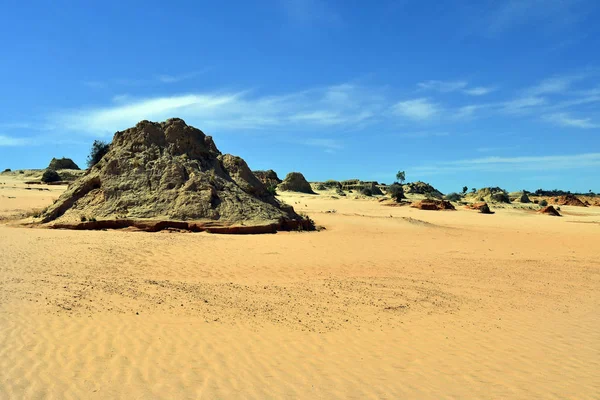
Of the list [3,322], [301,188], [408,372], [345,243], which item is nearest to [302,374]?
[408,372]

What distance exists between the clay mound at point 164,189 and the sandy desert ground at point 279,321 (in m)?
2.00

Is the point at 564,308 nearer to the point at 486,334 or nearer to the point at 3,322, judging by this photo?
the point at 486,334

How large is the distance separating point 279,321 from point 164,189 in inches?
416

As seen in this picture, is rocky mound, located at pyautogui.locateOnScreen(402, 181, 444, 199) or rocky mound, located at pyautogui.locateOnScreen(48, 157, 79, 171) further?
rocky mound, located at pyautogui.locateOnScreen(402, 181, 444, 199)

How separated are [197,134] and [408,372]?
14.7 meters

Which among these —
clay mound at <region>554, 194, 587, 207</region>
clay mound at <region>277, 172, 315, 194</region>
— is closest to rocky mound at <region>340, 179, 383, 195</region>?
clay mound at <region>277, 172, 315, 194</region>

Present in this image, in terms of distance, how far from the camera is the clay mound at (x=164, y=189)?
15.8m

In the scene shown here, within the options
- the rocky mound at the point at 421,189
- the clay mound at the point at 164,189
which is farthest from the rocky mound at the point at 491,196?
the clay mound at the point at 164,189

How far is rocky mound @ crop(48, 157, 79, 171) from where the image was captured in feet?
146

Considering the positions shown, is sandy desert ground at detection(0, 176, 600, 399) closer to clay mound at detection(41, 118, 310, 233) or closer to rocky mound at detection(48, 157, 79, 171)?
clay mound at detection(41, 118, 310, 233)

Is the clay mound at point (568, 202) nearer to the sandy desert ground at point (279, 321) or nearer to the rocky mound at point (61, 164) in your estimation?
the sandy desert ground at point (279, 321)

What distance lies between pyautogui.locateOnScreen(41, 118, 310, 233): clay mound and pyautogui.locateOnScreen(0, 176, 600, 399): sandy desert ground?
1997 mm

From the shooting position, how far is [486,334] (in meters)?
7.04

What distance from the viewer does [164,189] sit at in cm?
1641
